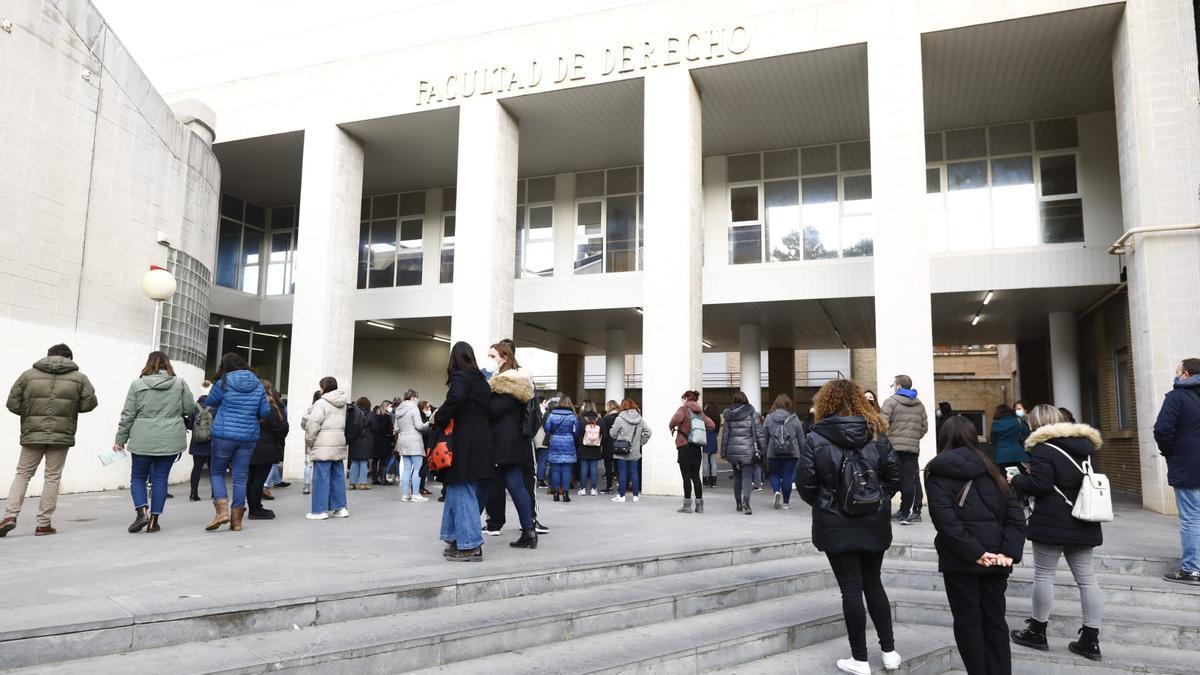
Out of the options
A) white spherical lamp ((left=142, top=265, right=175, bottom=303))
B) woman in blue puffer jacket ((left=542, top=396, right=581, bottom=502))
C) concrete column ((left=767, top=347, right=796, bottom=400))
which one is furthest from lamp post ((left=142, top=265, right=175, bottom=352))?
concrete column ((left=767, top=347, right=796, bottom=400))

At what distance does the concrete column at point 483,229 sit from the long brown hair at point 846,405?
1092 cm

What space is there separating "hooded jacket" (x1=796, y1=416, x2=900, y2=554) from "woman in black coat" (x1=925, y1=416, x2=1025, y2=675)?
0.27 m

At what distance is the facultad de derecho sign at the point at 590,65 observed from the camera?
543 inches

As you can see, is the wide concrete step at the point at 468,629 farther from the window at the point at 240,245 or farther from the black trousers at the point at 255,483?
the window at the point at 240,245

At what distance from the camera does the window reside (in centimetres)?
2130

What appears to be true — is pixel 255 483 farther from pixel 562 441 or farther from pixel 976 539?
pixel 976 539

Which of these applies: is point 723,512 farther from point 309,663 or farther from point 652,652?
point 309,663

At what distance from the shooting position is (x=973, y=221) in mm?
15672

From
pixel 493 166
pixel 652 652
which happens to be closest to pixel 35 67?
pixel 493 166

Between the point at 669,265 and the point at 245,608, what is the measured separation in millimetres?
10256

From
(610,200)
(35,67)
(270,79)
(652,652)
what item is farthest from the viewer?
(610,200)

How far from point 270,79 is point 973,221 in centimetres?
1606

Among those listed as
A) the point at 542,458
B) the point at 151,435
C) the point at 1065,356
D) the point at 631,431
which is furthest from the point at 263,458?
the point at 1065,356

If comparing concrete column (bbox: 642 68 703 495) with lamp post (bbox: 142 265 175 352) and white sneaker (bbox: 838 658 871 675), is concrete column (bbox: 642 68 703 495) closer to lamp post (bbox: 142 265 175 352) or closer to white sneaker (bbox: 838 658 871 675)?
lamp post (bbox: 142 265 175 352)
